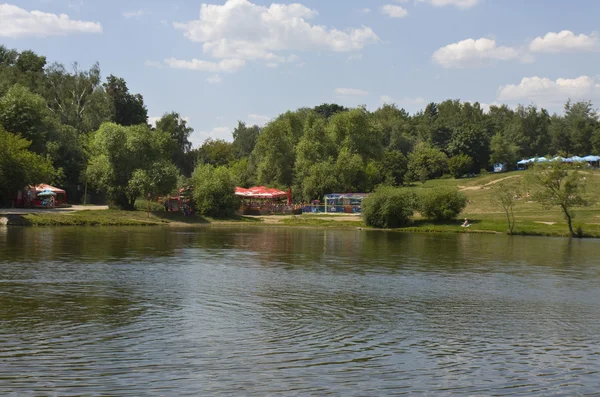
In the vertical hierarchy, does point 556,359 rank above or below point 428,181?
below

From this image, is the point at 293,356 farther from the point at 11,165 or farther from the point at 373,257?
the point at 11,165

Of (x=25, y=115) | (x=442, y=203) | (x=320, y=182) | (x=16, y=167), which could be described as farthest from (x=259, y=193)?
(x=25, y=115)

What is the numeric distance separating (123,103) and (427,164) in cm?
6688

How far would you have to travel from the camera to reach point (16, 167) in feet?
244

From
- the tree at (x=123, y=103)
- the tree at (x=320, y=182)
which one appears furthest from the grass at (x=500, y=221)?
the tree at (x=123, y=103)

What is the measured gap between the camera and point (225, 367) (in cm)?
1625

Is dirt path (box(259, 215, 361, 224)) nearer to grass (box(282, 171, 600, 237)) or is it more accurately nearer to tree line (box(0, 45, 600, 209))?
grass (box(282, 171, 600, 237))

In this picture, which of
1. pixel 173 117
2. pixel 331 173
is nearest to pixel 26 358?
pixel 331 173

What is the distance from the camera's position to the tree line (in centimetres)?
8269

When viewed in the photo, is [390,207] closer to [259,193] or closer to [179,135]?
[259,193]

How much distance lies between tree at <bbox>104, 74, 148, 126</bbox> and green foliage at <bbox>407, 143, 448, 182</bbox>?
5942 cm

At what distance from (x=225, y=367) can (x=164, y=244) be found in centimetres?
3686

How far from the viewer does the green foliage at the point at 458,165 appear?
465 feet

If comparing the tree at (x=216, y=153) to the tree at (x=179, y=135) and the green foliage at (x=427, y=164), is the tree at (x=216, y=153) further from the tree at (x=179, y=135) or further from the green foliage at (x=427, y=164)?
Result: the green foliage at (x=427, y=164)
